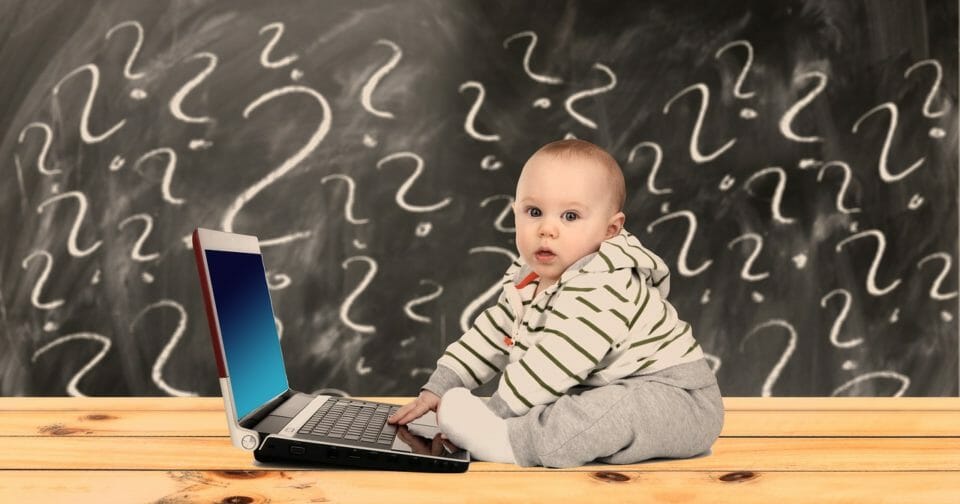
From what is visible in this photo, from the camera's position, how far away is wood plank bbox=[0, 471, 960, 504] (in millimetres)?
767

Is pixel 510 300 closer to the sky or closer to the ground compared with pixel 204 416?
closer to the sky

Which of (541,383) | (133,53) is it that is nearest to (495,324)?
(541,383)

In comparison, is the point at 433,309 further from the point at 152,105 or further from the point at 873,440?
the point at 873,440

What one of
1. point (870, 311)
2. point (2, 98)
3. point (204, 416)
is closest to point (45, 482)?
point (204, 416)

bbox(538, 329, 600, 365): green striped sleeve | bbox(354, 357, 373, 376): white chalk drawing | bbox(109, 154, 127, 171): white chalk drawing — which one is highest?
bbox(109, 154, 127, 171): white chalk drawing

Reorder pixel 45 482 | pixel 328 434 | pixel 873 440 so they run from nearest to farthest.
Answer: pixel 45 482, pixel 328 434, pixel 873 440

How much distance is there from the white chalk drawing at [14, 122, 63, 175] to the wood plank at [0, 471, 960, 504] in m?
1.45

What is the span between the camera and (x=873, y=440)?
1.10 meters

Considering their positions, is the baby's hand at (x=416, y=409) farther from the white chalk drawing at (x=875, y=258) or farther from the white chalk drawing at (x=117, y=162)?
the white chalk drawing at (x=875, y=258)

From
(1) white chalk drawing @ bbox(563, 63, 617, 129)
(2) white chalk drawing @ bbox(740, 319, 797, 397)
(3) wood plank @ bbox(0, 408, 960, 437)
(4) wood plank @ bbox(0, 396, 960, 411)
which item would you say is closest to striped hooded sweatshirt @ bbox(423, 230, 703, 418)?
(3) wood plank @ bbox(0, 408, 960, 437)

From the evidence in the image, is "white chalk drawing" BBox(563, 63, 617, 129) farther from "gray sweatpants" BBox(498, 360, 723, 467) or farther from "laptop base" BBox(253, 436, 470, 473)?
"laptop base" BBox(253, 436, 470, 473)

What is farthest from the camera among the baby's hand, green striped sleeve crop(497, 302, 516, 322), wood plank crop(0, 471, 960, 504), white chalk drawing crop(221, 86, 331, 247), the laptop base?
white chalk drawing crop(221, 86, 331, 247)

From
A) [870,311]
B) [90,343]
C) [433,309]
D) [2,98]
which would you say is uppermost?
[2,98]

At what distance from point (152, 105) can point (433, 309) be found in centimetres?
89
